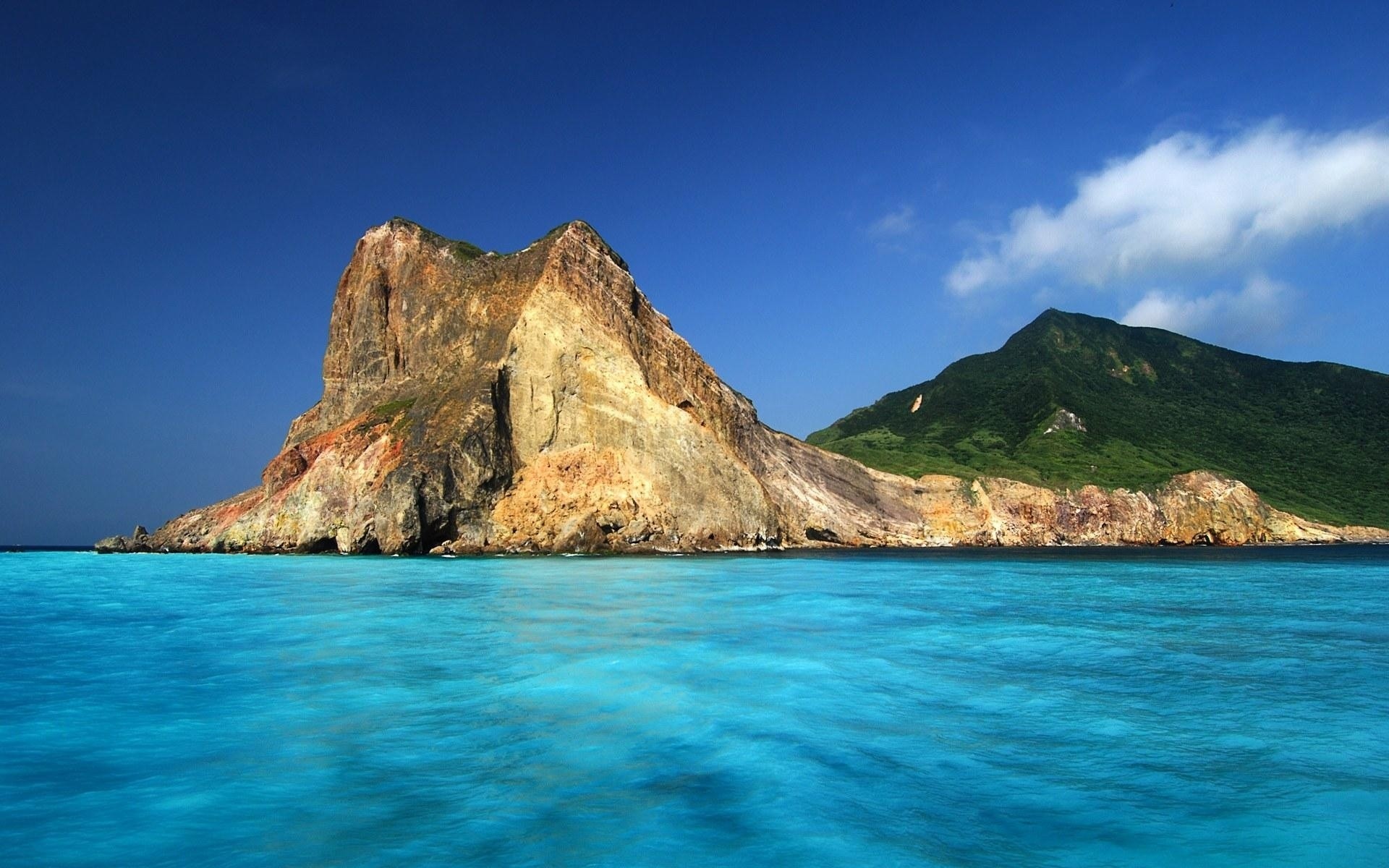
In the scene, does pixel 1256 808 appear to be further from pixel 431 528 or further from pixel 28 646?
pixel 431 528

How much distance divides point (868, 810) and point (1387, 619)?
64.9 feet

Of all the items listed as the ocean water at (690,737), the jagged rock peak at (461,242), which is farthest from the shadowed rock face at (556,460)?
the ocean water at (690,737)

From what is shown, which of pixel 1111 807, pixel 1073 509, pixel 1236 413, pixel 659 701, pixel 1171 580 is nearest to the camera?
pixel 1111 807

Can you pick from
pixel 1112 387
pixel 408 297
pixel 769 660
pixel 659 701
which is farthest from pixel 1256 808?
pixel 1112 387

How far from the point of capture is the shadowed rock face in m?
47.2

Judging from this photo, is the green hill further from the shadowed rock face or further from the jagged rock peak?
the jagged rock peak

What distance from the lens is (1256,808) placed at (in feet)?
21.4

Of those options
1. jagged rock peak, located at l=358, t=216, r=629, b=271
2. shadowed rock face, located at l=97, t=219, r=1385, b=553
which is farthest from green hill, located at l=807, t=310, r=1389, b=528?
jagged rock peak, located at l=358, t=216, r=629, b=271

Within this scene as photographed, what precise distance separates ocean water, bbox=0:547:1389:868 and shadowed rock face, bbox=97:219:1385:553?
28044 millimetres

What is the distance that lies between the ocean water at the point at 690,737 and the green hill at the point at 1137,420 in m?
62.2

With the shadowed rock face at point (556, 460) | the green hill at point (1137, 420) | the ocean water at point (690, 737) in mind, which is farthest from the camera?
the green hill at point (1137, 420)

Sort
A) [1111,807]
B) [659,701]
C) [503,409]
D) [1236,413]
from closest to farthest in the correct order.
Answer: [1111,807], [659,701], [503,409], [1236,413]

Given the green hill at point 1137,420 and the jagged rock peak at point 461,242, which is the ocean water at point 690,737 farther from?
the green hill at point 1137,420

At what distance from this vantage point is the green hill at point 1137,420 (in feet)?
260
